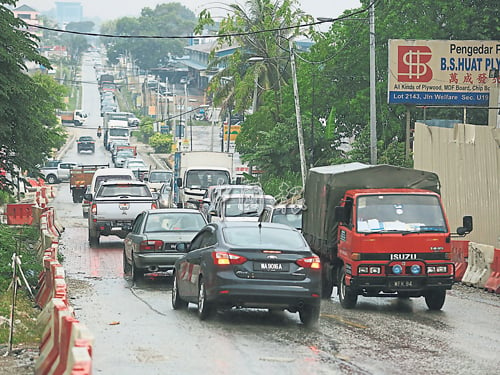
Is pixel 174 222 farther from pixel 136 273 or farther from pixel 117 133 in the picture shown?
pixel 117 133

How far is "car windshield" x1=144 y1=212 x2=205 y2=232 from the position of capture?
2072cm

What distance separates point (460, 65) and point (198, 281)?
2617 centimetres

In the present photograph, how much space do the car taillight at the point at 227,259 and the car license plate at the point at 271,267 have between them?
0.63 feet

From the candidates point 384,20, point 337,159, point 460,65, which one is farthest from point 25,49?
point 384,20

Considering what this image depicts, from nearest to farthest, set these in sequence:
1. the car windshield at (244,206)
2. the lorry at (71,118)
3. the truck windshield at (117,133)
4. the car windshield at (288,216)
→ the car windshield at (288,216)
the car windshield at (244,206)
the truck windshield at (117,133)
the lorry at (71,118)

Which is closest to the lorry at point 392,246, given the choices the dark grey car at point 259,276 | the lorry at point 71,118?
the dark grey car at point 259,276

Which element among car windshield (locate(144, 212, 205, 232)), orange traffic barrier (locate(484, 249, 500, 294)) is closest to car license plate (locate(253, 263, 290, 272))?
car windshield (locate(144, 212, 205, 232))

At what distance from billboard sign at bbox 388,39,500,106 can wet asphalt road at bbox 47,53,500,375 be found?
19547 millimetres

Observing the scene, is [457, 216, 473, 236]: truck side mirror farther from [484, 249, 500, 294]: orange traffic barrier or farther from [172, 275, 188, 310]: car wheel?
[172, 275, 188, 310]: car wheel

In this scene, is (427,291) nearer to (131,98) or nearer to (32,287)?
(32,287)

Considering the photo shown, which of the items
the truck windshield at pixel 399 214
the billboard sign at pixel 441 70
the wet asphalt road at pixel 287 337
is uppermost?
the billboard sign at pixel 441 70

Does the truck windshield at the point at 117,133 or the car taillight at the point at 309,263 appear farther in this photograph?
the truck windshield at the point at 117,133

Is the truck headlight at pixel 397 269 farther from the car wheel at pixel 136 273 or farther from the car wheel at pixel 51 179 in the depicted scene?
the car wheel at pixel 51 179

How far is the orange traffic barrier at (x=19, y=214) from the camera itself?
3562 cm
